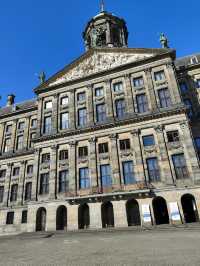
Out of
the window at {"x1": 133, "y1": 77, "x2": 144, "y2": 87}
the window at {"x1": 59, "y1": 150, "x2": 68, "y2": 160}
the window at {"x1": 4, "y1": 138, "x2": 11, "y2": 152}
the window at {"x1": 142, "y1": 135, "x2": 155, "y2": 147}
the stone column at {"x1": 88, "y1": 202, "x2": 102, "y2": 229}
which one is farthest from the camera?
the window at {"x1": 4, "y1": 138, "x2": 11, "y2": 152}

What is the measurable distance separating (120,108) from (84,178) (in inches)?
479

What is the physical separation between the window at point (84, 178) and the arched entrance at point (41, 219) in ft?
23.5

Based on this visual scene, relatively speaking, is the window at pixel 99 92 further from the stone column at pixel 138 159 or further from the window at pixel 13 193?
the window at pixel 13 193

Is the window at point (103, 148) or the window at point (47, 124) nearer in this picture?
the window at point (103, 148)

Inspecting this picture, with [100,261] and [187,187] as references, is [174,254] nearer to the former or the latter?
[100,261]

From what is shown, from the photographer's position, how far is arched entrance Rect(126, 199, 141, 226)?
2909cm

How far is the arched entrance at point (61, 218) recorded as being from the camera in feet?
104

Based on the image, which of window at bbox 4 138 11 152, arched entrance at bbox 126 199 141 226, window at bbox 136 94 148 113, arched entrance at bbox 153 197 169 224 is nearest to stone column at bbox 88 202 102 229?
arched entrance at bbox 126 199 141 226

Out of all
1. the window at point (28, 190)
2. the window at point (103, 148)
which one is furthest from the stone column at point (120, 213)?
the window at point (28, 190)

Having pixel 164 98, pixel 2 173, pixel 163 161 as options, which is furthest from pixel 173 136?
pixel 2 173

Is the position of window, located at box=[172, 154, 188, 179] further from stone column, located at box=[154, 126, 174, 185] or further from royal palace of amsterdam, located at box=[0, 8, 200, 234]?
stone column, located at box=[154, 126, 174, 185]

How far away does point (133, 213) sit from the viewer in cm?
2964

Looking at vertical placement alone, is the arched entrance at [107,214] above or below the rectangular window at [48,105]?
below

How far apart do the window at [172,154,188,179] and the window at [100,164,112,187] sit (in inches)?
349
